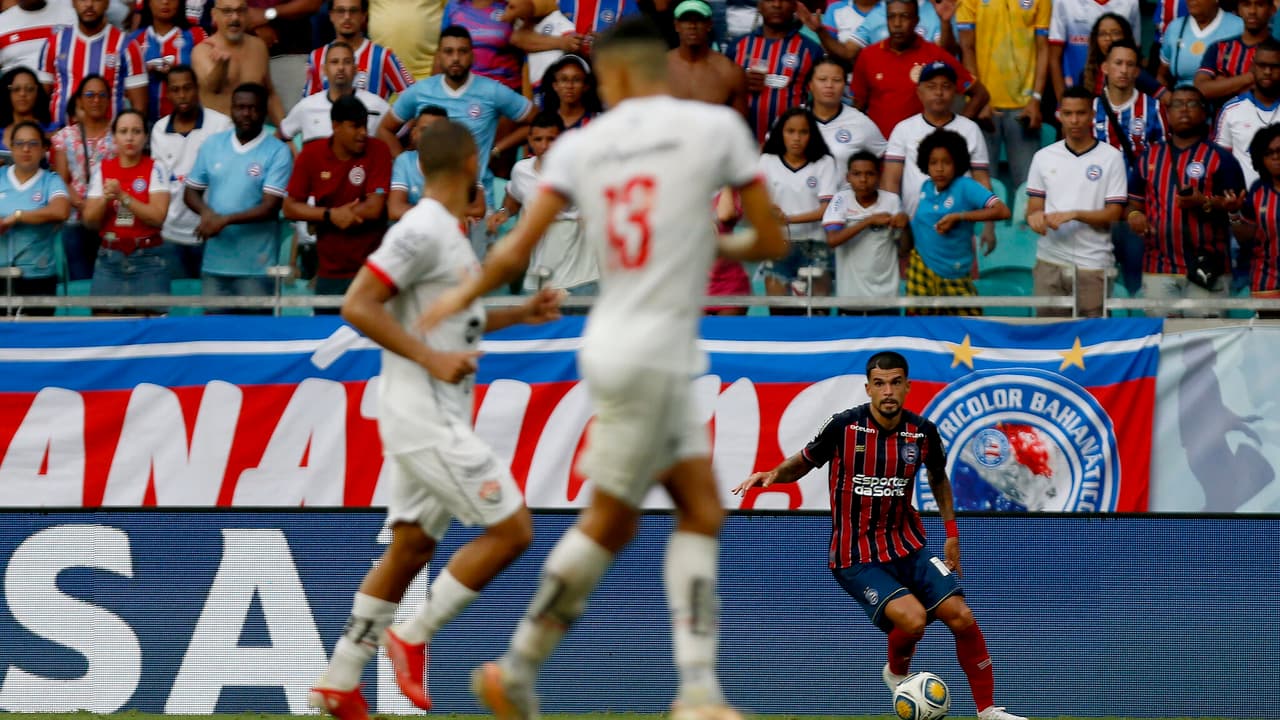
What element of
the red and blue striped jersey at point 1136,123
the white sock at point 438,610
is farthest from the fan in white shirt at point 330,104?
the white sock at point 438,610

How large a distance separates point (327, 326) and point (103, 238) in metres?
1.76

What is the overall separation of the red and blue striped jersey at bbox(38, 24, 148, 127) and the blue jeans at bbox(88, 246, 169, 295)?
6.42 ft

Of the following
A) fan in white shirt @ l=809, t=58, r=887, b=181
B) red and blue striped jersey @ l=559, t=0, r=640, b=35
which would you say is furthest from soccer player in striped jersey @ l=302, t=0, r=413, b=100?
fan in white shirt @ l=809, t=58, r=887, b=181

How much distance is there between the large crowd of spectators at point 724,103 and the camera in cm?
1184

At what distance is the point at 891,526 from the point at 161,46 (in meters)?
7.85

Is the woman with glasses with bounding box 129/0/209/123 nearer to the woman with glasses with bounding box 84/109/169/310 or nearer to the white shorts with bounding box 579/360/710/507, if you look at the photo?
the woman with glasses with bounding box 84/109/169/310

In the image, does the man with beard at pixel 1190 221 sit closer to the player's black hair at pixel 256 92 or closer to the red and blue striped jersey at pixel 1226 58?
the red and blue striped jersey at pixel 1226 58

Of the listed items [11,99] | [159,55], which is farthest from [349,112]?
[11,99]

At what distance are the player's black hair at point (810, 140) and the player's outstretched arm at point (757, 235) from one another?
7.15 meters

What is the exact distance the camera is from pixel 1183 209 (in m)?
11.7

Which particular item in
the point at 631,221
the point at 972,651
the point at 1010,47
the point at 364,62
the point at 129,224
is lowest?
the point at 972,651

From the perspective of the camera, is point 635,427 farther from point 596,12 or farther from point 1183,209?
point 596,12

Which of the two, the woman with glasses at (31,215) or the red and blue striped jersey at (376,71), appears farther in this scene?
the red and blue striped jersey at (376,71)

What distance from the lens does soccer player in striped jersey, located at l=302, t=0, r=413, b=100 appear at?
44.3ft
